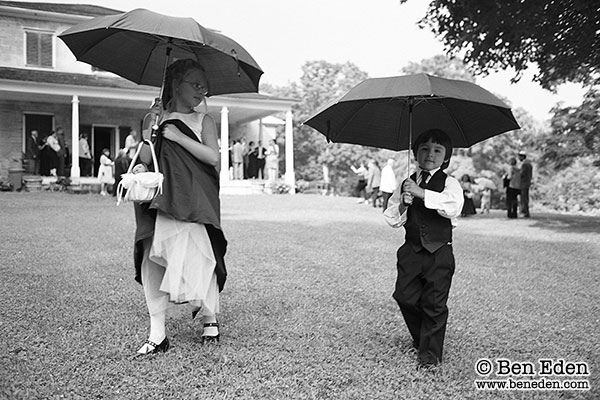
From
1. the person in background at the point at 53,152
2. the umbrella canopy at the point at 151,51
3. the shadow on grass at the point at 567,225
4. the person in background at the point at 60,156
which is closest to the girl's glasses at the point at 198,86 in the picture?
the umbrella canopy at the point at 151,51

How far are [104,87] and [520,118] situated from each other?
1086 inches

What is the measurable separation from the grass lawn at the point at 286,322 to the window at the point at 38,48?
16799 millimetres

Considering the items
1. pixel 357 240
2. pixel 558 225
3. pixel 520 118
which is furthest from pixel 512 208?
pixel 520 118

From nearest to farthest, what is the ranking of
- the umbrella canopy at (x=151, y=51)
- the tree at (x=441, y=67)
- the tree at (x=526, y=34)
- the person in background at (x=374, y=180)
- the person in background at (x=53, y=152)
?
the umbrella canopy at (x=151, y=51)
the tree at (x=526, y=34)
the person in background at (x=374, y=180)
the person in background at (x=53, y=152)
the tree at (x=441, y=67)

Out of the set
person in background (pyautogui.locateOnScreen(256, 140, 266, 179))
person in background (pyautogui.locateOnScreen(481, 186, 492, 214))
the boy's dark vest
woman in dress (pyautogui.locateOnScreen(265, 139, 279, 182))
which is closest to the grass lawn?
the boy's dark vest

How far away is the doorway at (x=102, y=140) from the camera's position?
→ 27.2 m

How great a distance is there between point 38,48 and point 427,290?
25.6 m

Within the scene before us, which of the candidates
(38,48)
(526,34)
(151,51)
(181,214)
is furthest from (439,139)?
(38,48)

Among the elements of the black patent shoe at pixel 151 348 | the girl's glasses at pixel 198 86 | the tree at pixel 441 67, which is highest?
the tree at pixel 441 67

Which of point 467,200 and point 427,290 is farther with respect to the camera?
point 467,200

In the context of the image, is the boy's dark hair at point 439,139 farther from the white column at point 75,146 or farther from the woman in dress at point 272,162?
the woman in dress at point 272,162

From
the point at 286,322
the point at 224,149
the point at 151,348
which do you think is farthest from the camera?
the point at 224,149

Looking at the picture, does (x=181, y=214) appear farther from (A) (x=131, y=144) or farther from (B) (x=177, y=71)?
(A) (x=131, y=144)

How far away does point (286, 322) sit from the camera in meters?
5.43
